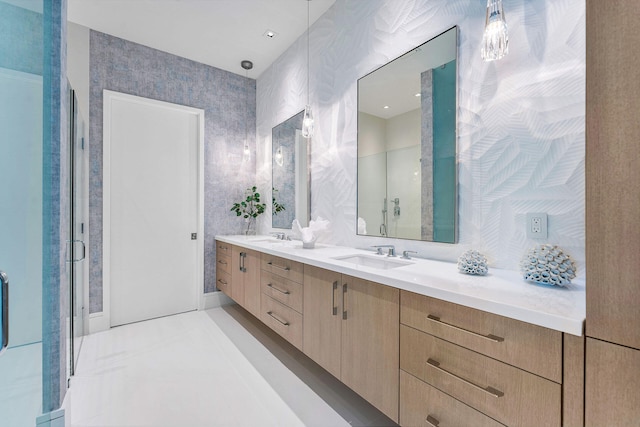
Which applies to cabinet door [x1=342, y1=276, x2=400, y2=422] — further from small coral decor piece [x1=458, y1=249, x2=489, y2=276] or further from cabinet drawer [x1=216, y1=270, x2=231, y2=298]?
cabinet drawer [x1=216, y1=270, x2=231, y2=298]

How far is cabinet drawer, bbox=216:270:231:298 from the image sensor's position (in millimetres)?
3168

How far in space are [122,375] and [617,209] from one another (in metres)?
2.86

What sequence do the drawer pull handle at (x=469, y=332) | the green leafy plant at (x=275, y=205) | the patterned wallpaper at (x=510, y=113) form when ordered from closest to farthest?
the drawer pull handle at (x=469, y=332) → the patterned wallpaper at (x=510, y=113) → the green leafy plant at (x=275, y=205)

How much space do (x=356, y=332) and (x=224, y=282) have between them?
2.25 m

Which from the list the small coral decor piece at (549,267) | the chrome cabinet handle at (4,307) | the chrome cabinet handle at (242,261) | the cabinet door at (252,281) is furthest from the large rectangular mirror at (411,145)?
the chrome cabinet handle at (4,307)

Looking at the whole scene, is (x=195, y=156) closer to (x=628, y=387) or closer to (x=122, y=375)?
(x=122, y=375)

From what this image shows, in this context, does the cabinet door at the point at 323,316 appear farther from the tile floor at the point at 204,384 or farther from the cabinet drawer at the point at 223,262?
the cabinet drawer at the point at 223,262

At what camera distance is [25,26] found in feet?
3.84

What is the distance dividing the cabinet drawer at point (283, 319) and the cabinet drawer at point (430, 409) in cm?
86

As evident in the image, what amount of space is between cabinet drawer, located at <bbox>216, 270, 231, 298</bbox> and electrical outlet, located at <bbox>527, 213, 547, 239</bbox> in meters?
2.79

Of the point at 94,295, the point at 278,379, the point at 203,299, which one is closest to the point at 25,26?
the point at 278,379

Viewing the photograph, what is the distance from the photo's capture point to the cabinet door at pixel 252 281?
2.53 m

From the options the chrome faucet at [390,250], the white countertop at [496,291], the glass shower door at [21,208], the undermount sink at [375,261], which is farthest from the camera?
the chrome faucet at [390,250]

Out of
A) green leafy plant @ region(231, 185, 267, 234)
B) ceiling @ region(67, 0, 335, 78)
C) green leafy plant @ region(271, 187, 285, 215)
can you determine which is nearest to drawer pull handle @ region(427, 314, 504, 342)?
green leafy plant @ region(271, 187, 285, 215)
